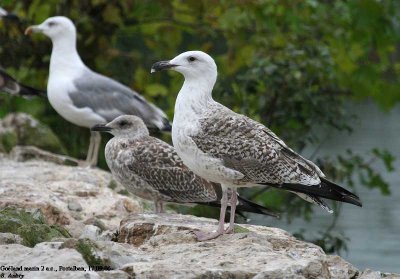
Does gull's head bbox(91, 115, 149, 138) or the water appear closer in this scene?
gull's head bbox(91, 115, 149, 138)

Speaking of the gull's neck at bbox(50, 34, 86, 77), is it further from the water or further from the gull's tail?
the gull's tail

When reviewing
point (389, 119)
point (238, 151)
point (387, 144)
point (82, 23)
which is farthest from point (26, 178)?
point (389, 119)

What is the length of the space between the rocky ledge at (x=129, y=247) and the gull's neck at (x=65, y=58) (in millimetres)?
3633

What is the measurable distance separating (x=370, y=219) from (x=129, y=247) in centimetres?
1162

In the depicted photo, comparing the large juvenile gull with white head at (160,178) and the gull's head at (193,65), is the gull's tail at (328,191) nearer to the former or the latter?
the gull's head at (193,65)

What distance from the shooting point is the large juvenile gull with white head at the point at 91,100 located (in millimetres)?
10281

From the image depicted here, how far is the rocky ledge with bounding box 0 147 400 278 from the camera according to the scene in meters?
4.30

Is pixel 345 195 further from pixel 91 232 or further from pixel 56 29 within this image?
pixel 56 29

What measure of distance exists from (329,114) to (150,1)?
3.01 metres

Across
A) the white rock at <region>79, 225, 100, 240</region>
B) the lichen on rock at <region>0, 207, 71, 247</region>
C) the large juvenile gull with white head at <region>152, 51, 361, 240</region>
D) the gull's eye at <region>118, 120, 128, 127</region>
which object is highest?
the large juvenile gull with white head at <region>152, 51, 361, 240</region>

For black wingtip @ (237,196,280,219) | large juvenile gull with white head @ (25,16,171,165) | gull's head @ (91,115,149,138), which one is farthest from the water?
black wingtip @ (237,196,280,219)

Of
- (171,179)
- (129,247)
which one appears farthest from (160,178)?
(129,247)

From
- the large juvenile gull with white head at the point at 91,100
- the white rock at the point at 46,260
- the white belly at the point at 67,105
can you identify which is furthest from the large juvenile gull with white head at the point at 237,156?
the white belly at the point at 67,105

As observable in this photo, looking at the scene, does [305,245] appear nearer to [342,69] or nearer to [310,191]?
[310,191]
